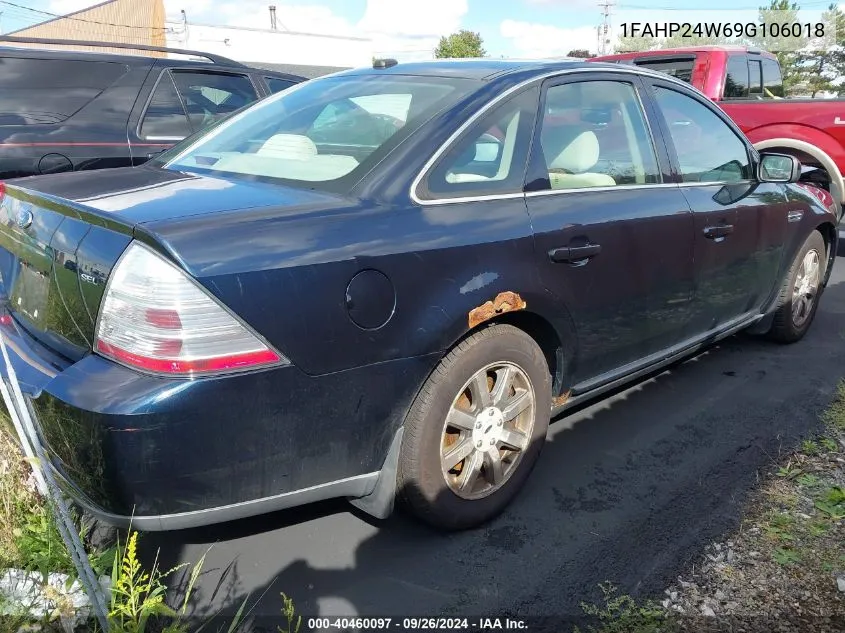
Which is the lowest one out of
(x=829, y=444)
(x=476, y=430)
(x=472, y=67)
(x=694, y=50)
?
(x=829, y=444)

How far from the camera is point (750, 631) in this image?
87.0 inches

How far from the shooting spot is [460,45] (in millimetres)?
60750

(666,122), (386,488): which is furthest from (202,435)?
(666,122)

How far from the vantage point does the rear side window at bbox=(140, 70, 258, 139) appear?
17.6 feet

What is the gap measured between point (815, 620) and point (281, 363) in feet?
6.13

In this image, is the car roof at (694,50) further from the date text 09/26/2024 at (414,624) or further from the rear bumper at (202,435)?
the date text 09/26/2024 at (414,624)

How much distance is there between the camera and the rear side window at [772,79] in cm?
858

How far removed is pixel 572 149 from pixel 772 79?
7209mm

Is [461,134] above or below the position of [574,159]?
above

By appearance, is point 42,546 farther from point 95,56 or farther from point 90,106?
point 95,56

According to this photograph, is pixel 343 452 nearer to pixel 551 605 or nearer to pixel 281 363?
pixel 281 363

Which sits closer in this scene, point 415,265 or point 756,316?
point 415,265

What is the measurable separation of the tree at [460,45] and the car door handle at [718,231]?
58009mm

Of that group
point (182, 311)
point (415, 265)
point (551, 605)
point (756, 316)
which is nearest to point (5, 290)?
point (182, 311)
